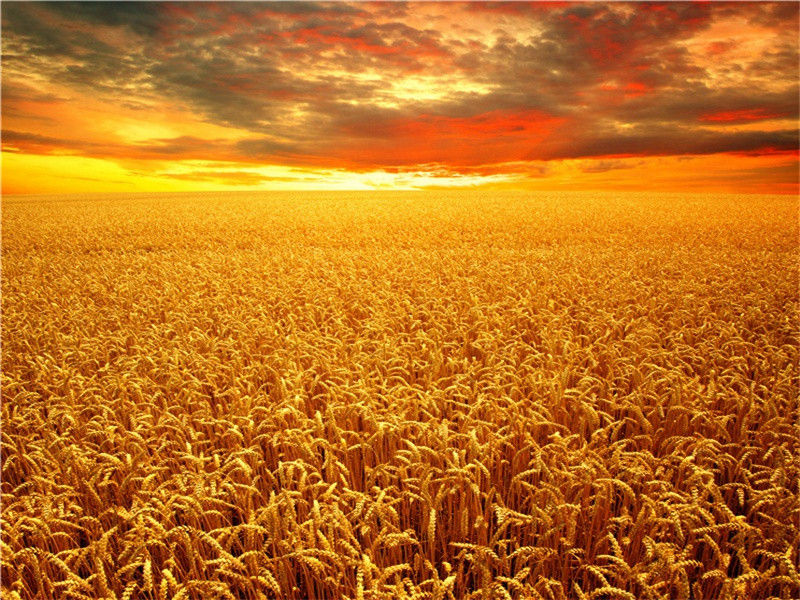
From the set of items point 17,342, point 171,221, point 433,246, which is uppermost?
point 171,221

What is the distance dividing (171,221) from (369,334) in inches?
876

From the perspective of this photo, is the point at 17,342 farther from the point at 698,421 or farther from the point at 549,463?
the point at 698,421

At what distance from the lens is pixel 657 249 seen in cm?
1399

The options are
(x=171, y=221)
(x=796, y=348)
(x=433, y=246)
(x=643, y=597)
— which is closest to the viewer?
(x=643, y=597)

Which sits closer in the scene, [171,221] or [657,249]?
[657,249]

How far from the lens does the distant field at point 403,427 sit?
2465 mm

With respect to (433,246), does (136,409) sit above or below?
below

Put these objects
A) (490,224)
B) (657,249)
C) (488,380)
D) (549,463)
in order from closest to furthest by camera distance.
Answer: (549,463), (488,380), (657,249), (490,224)

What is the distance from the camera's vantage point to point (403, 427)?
3.32 m

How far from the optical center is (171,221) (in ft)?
81.4

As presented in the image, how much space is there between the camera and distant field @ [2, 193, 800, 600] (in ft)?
8.09

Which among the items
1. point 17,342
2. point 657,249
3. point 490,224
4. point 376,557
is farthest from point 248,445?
point 490,224

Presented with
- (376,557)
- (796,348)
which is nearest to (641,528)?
(376,557)

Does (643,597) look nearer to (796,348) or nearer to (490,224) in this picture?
(796,348)
